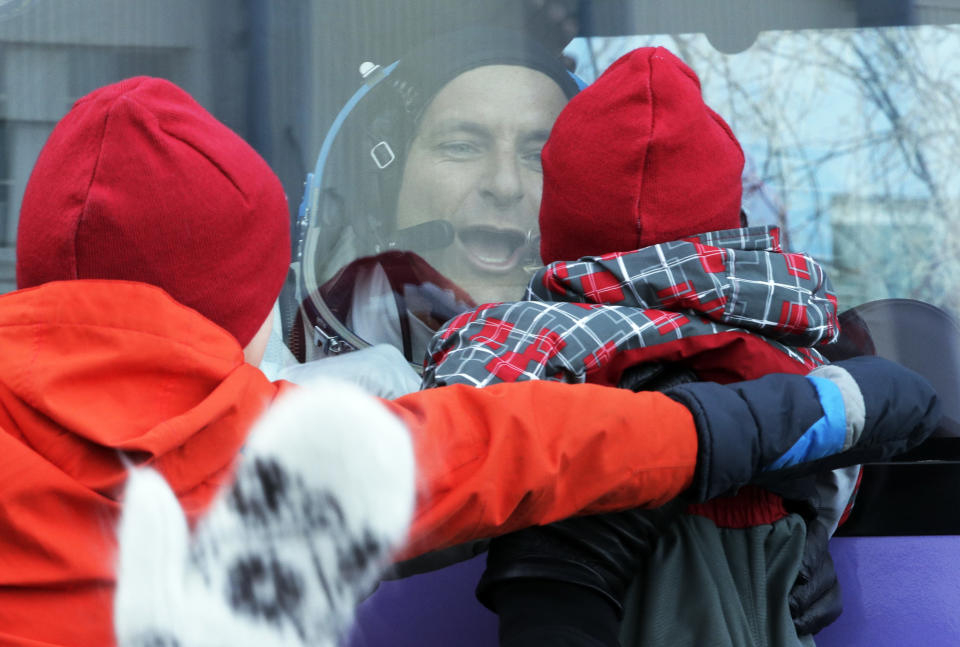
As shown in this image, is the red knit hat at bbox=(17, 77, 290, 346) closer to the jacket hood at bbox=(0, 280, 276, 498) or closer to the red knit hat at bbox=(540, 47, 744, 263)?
the jacket hood at bbox=(0, 280, 276, 498)

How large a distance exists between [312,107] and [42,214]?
2.64 feet

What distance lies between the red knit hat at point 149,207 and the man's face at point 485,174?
0.68m

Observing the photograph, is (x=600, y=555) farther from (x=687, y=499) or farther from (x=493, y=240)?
(x=493, y=240)

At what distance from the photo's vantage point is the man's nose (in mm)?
1754

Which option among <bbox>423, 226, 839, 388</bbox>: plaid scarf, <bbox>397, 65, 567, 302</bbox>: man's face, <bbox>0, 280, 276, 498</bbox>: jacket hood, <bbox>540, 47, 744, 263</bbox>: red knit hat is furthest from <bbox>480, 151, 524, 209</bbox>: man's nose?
<bbox>0, 280, 276, 498</bbox>: jacket hood

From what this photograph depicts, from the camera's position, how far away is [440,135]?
70.9 inches

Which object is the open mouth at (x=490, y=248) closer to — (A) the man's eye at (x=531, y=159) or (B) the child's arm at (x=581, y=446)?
(A) the man's eye at (x=531, y=159)

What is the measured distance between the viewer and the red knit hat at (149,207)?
100 cm

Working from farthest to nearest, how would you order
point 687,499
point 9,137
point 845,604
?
point 9,137
point 845,604
point 687,499

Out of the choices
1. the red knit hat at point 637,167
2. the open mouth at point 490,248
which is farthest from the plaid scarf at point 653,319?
the open mouth at point 490,248

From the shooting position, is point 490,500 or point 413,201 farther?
point 413,201

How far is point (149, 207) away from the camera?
1.01m

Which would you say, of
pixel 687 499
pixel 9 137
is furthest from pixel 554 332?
pixel 9 137

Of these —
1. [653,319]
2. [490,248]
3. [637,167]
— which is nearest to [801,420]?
[653,319]
